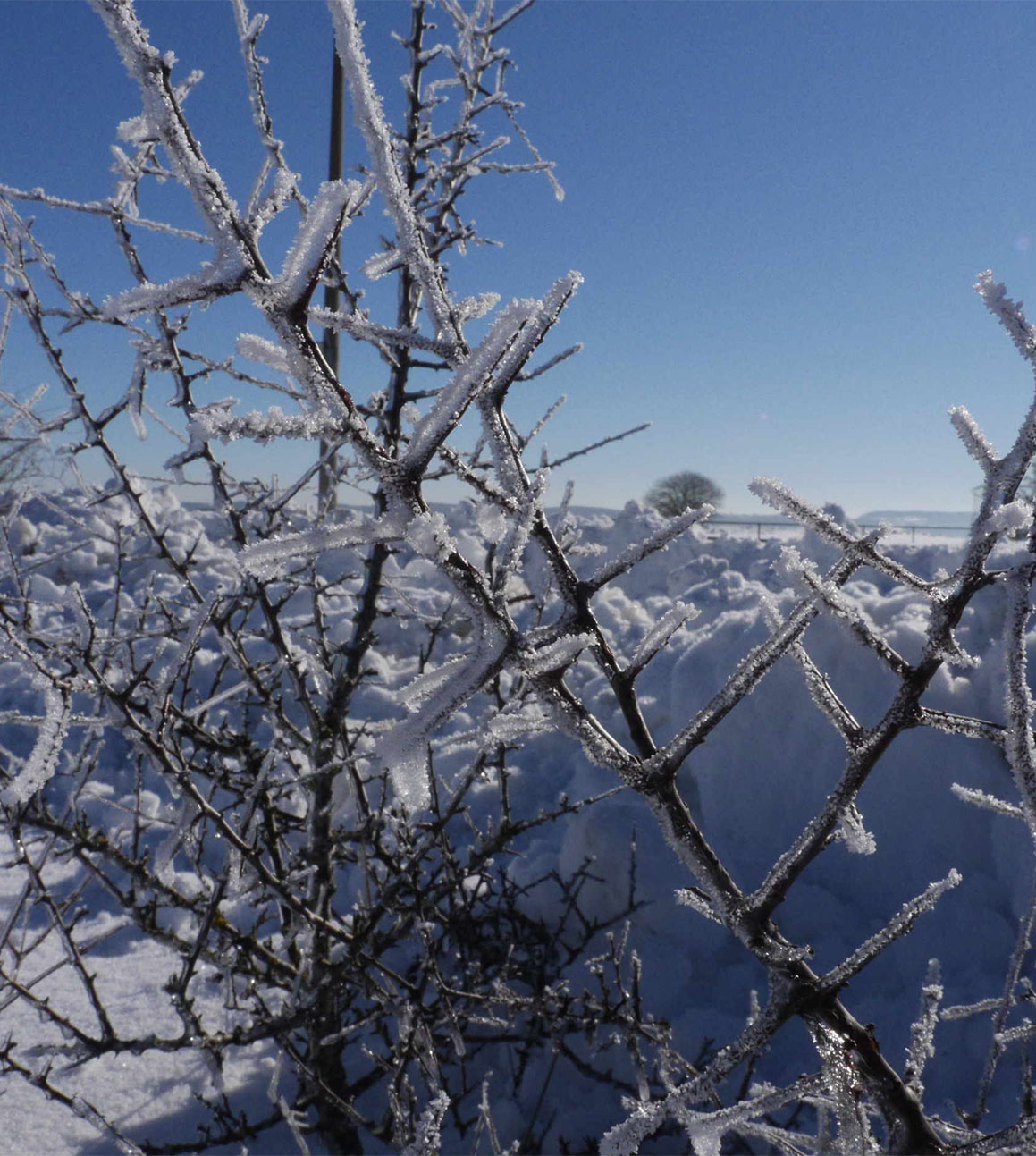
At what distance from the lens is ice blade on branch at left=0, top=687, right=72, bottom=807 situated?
69cm

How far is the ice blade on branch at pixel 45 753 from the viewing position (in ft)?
Answer: 2.25

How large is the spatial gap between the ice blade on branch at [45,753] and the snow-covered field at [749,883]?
0.99 m

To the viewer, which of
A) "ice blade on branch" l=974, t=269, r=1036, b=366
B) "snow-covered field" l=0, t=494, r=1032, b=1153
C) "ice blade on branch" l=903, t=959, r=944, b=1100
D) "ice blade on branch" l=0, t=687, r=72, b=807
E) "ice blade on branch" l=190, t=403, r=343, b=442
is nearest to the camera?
"ice blade on branch" l=190, t=403, r=343, b=442

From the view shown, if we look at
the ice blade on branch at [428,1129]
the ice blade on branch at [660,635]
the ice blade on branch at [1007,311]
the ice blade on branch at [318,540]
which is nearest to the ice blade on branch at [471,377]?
the ice blade on branch at [318,540]

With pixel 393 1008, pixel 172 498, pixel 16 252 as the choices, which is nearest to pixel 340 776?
pixel 393 1008

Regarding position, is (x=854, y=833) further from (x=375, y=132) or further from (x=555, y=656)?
(x=375, y=132)

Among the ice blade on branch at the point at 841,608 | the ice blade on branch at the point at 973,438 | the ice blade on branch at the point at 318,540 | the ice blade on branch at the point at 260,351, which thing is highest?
the ice blade on branch at the point at 260,351

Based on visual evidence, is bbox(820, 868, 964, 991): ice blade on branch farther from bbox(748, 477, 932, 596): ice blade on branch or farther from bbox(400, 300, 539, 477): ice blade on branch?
bbox(400, 300, 539, 477): ice blade on branch

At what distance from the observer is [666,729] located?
11.7 feet

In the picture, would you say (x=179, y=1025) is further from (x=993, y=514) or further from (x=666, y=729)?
(x=993, y=514)

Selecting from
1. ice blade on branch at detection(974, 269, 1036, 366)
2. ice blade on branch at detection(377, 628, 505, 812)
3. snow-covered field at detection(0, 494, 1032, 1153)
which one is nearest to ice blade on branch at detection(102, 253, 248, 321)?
ice blade on branch at detection(377, 628, 505, 812)

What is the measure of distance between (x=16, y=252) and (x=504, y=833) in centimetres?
171

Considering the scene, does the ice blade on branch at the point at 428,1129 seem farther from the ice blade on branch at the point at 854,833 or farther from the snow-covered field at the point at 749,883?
the snow-covered field at the point at 749,883

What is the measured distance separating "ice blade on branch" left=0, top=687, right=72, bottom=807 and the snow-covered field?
39.1 inches
